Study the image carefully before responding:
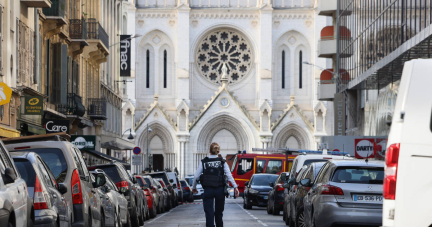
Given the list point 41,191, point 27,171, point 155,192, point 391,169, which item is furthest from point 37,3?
point 391,169

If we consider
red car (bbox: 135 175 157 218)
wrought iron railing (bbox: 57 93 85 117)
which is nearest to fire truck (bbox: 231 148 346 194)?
wrought iron railing (bbox: 57 93 85 117)

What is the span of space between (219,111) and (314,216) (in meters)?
56.0

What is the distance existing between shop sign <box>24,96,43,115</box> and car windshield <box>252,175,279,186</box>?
31.2 feet

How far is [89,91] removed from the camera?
127 ft

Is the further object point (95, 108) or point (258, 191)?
point (95, 108)

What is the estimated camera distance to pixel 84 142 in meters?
28.7

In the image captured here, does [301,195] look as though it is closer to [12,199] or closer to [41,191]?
[41,191]

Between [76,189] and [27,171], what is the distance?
1.82 meters

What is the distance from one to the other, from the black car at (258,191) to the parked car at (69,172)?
59.9 ft

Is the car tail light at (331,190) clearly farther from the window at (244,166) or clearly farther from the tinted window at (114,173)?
the window at (244,166)

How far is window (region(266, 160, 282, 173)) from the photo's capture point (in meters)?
44.0

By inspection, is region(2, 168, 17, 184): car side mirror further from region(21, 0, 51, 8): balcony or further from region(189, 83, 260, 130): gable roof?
region(189, 83, 260, 130): gable roof

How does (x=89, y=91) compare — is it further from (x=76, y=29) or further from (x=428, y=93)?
(x=428, y=93)

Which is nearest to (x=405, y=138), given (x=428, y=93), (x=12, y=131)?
(x=428, y=93)
